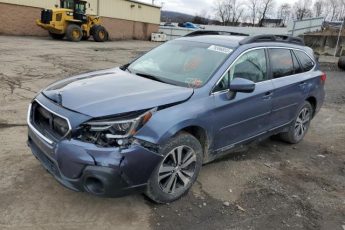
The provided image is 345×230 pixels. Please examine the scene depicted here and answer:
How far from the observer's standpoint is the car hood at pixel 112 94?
349 centimetres

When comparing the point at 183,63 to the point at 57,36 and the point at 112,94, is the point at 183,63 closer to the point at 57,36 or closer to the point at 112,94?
the point at 112,94

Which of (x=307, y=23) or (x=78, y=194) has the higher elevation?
(x=307, y=23)

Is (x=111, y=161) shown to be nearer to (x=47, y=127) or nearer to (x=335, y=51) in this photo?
(x=47, y=127)

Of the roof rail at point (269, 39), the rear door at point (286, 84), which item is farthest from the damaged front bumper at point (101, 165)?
the rear door at point (286, 84)

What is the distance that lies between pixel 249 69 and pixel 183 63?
0.87 meters

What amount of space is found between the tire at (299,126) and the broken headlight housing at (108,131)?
3401mm

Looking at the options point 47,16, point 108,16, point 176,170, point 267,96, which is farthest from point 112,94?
point 108,16

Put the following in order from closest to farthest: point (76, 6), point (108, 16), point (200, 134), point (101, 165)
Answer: point (101, 165)
point (200, 134)
point (76, 6)
point (108, 16)

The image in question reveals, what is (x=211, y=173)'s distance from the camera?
4828mm

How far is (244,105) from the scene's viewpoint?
462 cm

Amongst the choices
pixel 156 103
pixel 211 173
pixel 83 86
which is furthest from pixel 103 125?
pixel 211 173

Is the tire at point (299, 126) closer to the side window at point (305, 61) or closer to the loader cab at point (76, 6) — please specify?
the side window at point (305, 61)

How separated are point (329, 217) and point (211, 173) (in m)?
1.46

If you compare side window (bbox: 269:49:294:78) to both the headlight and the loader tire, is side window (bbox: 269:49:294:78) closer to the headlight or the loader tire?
the headlight
